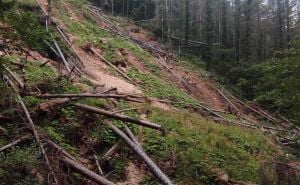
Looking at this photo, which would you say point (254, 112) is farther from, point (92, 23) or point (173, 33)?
point (173, 33)

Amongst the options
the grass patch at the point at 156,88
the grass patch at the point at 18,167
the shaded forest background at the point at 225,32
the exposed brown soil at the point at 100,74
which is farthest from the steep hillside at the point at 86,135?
the shaded forest background at the point at 225,32

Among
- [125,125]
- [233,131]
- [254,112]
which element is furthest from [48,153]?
[254,112]

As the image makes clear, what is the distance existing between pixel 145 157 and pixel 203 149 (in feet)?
9.23

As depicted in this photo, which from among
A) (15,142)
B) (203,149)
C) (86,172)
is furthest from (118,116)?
(15,142)

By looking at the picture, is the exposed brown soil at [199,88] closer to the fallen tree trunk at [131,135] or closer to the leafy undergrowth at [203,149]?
the leafy undergrowth at [203,149]

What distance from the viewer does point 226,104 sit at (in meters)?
30.4

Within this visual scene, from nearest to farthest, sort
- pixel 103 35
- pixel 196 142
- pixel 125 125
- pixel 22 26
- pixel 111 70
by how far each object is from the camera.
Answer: pixel 22 26 < pixel 125 125 < pixel 196 142 < pixel 111 70 < pixel 103 35

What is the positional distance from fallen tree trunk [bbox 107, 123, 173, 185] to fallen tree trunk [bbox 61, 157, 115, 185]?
1.36 m

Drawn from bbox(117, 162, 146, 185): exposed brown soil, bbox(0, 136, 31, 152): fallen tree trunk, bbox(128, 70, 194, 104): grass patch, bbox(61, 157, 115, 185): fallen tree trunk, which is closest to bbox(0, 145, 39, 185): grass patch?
bbox(0, 136, 31, 152): fallen tree trunk

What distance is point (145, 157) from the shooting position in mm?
9539

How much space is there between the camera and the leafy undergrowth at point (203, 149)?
35.1ft

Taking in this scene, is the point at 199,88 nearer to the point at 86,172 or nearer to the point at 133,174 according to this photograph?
the point at 133,174

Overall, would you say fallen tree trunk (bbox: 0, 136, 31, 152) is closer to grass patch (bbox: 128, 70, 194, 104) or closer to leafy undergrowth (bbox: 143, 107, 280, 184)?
leafy undergrowth (bbox: 143, 107, 280, 184)

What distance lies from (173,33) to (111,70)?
30541mm
